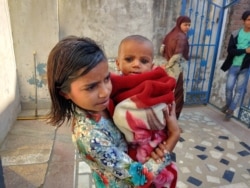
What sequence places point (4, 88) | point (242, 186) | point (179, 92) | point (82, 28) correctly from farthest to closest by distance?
point (82, 28) → point (179, 92) → point (4, 88) → point (242, 186)

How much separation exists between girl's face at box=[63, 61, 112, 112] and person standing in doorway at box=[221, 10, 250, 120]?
3.34m

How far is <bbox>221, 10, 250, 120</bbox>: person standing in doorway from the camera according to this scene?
344cm

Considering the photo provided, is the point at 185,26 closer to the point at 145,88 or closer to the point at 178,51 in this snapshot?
the point at 178,51

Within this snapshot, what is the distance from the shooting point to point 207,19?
4363 mm

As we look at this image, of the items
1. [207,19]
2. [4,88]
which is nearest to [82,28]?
[4,88]

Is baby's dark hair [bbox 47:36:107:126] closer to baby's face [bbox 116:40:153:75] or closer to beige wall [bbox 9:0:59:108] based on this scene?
baby's face [bbox 116:40:153:75]

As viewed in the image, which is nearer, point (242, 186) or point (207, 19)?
point (242, 186)

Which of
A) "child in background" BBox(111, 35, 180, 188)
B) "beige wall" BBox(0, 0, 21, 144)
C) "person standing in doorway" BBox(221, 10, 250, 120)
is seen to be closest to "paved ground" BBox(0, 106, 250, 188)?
"beige wall" BBox(0, 0, 21, 144)

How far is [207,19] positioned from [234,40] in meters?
1.04

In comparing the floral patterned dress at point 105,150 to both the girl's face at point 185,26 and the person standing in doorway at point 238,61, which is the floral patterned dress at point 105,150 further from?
the person standing in doorway at point 238,61

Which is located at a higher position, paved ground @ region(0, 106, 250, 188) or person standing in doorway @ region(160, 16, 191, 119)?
person standing in doorway @ region(160, 16, 191, 119)

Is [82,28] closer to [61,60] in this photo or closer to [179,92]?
[179,92]

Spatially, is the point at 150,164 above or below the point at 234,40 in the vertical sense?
below

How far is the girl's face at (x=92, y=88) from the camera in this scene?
72cm
